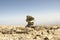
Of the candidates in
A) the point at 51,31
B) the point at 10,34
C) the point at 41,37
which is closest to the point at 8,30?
the point at 10,34

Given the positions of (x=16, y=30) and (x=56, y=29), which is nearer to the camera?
(x=16, y=30)

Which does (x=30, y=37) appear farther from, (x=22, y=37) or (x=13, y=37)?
(x=13, y=37)

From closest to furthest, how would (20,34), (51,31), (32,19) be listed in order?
(20,34) < (51,31) < (32,19)

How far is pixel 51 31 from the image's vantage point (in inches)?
1410

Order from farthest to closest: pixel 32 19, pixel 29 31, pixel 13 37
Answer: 1. pixel 32 19
2. pixel 29 31
3. pixel 13 37

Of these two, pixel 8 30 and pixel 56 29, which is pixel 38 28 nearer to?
pixel 56 29

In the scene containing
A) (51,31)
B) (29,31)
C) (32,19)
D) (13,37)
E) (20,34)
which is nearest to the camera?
(13,37)

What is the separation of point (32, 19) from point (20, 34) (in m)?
13.5

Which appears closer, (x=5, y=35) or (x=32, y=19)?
(x=5, y=35)

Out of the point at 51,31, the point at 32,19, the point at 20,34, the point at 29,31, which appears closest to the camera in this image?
the point at 20,34

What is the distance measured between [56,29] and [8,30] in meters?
14.6

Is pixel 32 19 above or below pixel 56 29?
above

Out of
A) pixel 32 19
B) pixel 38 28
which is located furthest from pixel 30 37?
pixel 32 19

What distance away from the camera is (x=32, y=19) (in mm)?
43188
